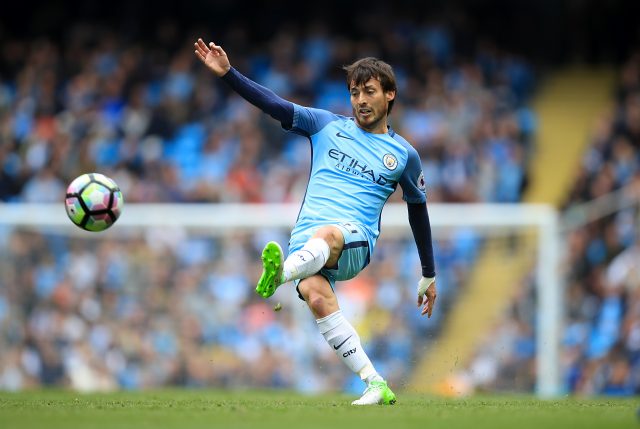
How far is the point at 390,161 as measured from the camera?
8.11 m

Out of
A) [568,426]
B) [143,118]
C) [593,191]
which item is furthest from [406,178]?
[143,118]

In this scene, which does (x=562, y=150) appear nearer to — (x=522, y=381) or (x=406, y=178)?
(x=522, y=381)

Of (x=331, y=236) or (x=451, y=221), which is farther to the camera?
(x=451, y=221)

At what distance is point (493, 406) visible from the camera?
819 cm

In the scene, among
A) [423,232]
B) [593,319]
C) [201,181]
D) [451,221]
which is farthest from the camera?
[201,181]

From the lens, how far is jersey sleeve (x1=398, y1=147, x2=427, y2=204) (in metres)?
8.18

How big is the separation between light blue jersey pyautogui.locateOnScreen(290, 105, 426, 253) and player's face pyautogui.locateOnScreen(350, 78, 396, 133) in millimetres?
108

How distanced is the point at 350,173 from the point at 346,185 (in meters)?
0.09

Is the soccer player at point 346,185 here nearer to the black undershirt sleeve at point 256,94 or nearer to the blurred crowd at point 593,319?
the black undershirt sleeve at point 256,94

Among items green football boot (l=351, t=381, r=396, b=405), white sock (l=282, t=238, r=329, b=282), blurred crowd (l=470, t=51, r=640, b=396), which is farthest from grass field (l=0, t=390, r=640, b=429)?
blurred crowd (l=470, t=51, r=640, b=396)

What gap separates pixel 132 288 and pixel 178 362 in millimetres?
1145

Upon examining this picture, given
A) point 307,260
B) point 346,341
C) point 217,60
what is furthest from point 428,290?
point 217,60

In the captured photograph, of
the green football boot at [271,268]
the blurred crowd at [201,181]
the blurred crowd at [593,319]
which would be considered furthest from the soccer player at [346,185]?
the blurred crowd at [201,181]

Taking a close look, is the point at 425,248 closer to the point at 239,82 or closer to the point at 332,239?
the point at 332,239
